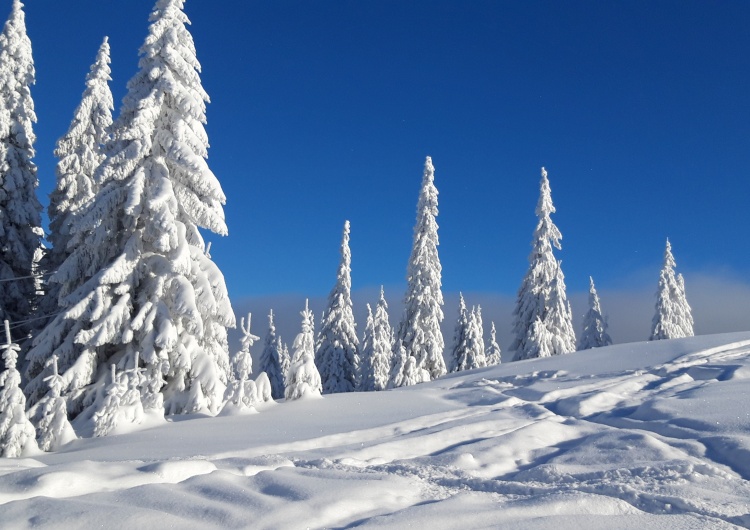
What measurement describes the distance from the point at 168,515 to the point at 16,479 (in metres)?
1.97

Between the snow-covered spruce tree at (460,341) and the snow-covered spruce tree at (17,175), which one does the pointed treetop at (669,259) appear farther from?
the snow-covered spruce tree at (17,175)

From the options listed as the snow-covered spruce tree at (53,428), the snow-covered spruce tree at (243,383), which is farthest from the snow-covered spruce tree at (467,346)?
the snow-covered spruce tree at (53,428)

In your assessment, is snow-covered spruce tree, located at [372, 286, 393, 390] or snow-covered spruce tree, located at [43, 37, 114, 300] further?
snow-covered spruce tree, located at [372, 286, 393, 390]

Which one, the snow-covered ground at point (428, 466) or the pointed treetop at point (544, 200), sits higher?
the pointed treetop at point (544, 200)

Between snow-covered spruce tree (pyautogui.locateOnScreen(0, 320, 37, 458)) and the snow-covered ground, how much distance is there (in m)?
0.86

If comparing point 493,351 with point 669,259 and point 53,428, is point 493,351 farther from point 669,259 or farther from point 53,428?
point 53,428

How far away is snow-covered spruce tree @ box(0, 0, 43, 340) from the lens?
2164 cm

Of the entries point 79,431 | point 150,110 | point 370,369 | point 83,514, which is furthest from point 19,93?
point 370,369

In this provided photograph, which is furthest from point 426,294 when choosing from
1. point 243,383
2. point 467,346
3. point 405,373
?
point 243,383

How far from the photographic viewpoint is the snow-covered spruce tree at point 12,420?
9.90m

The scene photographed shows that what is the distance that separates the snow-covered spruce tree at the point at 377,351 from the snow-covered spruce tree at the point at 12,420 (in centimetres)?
2996

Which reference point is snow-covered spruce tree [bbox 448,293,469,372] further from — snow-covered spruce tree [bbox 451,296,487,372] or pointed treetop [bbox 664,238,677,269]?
pointed treetop [bbox 664,238,677,269]

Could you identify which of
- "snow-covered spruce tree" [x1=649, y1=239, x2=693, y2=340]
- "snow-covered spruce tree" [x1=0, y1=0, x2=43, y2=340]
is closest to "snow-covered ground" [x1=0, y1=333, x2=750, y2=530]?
"snow-covered spruce tree" [x1=0, y1=0, x2=43, y2=340]

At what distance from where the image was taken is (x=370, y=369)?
43125 millimetres
